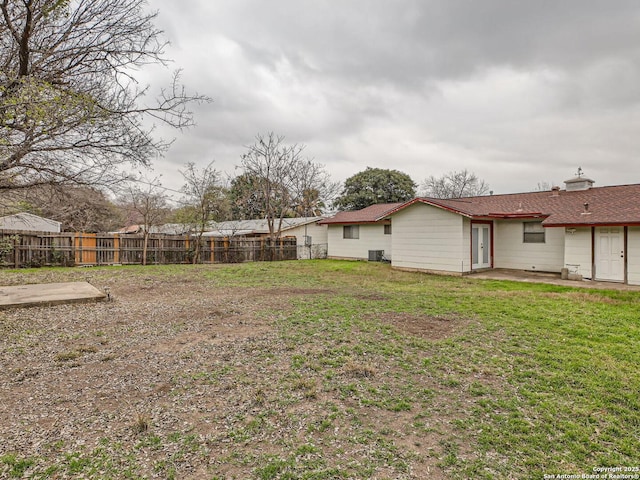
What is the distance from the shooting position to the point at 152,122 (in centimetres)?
497

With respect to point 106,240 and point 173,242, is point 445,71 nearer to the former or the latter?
point 173,242

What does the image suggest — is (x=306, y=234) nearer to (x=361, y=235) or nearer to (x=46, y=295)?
(x=361, y=235)

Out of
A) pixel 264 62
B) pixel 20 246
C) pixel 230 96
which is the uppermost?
pixel 264 62

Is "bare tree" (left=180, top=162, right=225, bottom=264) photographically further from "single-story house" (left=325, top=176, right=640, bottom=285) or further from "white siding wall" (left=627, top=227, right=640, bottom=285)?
"white siding wall" (left=627, top=227, right=640, bottom=285)

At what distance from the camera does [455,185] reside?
37844mm

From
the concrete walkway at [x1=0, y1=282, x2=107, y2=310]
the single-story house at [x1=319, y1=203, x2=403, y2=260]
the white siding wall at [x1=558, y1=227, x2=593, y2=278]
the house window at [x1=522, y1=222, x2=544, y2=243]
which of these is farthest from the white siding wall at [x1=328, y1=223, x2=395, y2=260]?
the concrete walkway at [x1=0, y1=282, x2=107, y2=310]

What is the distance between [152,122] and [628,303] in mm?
10426

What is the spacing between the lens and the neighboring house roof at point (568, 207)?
10523 mm

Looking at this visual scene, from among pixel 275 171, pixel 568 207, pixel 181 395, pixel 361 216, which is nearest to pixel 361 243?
pixel 361 216

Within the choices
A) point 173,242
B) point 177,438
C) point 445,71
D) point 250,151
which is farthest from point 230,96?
point 250,151

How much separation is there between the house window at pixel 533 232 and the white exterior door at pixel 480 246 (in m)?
1.27

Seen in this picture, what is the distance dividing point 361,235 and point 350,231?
2.95 feet

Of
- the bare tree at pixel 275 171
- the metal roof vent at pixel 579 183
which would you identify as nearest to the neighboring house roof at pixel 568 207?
the metal roof vent at pixel 579 183

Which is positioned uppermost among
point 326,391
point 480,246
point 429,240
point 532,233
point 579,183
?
point 579,183
